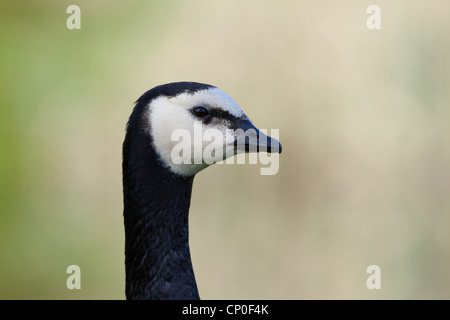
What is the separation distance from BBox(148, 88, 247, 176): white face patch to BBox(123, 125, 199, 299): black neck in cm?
5

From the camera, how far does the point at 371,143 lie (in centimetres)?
661

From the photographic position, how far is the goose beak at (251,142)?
9.27 feet

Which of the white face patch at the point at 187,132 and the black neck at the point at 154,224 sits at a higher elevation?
the white face patch at the point at 187,132

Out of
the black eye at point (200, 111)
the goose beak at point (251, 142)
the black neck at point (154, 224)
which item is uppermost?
the black eye at point (200, 111)

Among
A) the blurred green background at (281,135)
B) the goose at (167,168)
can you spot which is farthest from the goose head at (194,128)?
the blurred green background at (281,135)

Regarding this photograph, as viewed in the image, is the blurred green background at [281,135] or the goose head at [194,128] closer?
the goose head at [194,128]

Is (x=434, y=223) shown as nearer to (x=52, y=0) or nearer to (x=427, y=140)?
(x=427, y=140)

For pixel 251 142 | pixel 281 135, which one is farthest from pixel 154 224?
pixel 281 135

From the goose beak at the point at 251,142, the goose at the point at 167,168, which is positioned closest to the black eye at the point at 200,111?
the goose at the point at 167,168

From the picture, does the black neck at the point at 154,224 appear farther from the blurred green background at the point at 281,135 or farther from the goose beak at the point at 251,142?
the blurred green background at the point at 281,135

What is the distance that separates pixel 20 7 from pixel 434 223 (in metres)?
4.60

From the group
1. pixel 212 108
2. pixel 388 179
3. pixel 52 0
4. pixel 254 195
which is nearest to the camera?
pixel 212 108

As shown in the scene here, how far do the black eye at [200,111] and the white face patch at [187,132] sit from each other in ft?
0.05

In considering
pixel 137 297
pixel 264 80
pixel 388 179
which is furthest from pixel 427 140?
pixel 137 297
